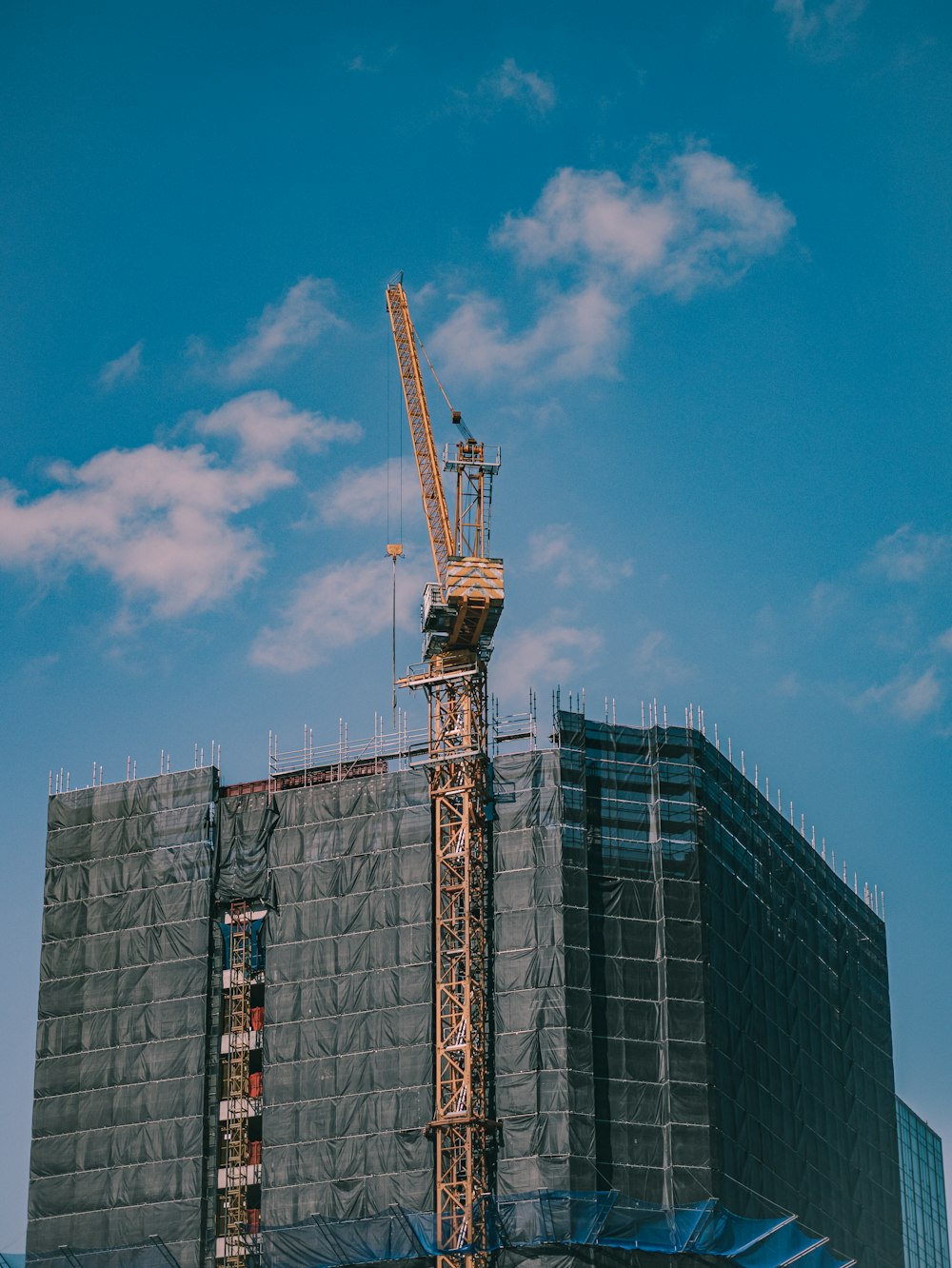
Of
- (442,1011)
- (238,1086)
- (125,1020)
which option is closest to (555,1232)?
(442,1011)

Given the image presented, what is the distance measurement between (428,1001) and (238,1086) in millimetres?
11716

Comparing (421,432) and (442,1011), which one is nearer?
(442,1011)

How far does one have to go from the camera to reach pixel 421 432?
138 metres

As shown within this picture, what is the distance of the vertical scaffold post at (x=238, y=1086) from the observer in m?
117

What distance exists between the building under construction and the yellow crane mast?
0.58 feet

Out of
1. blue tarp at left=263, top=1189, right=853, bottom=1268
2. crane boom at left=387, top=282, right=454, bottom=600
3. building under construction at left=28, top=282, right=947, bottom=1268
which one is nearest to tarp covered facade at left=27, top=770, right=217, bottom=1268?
building under construction at left=28, top=282, right=947, bottom=1268

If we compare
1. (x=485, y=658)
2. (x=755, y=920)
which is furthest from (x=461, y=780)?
(x=755, y=920)

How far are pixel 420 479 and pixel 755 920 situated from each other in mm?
32874

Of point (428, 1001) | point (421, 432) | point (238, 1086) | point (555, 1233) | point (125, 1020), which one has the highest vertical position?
point (421, 432)

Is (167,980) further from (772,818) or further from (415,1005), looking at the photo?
(772,818)

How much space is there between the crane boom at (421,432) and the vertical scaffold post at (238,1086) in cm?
2191

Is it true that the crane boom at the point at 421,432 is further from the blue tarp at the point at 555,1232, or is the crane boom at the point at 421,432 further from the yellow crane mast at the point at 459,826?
the blue tarp at the point at 555,1232

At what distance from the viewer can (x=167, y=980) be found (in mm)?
123500

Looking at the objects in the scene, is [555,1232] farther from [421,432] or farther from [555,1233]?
[421,432]
